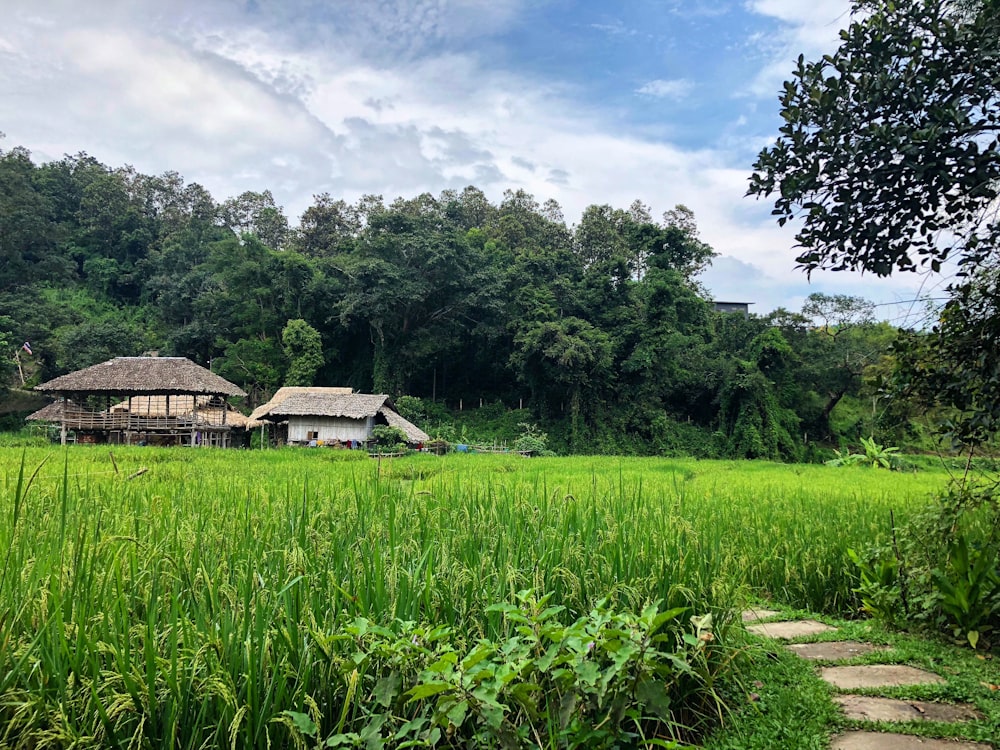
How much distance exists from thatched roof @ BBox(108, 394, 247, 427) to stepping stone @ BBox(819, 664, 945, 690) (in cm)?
2527

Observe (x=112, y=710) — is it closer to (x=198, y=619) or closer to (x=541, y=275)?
(x=198, y=619)

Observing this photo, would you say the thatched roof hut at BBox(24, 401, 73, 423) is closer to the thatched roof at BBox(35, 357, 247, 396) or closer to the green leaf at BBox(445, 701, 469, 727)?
the thatched roof at BBox(35, 357, 247, 396)

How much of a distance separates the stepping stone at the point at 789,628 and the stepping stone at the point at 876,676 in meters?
0.47

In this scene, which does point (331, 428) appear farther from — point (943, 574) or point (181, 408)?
point (943, 574)

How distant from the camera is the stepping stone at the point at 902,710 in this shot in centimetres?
231

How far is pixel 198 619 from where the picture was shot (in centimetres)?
200

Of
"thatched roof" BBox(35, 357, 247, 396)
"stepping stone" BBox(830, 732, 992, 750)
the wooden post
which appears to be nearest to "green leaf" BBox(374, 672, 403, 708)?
"stepping stone" BBox(830, 732, 992, 750)

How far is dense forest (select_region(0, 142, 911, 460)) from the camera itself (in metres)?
27.7

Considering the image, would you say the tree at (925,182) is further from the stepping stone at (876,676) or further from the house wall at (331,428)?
the house wall at (331,428)

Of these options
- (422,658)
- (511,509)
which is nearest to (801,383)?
(511,509)

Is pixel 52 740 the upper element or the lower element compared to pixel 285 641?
lower

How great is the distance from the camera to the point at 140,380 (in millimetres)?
22891

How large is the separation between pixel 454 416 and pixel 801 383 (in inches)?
657

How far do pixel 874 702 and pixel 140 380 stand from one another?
2538 cm
